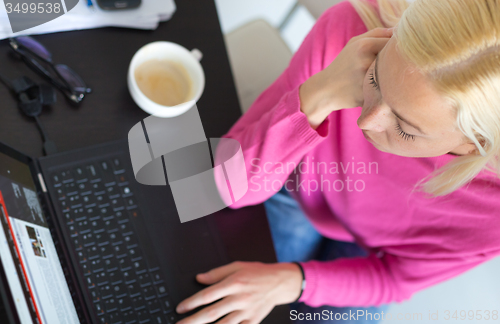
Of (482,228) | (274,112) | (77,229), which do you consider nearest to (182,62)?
(274,112)

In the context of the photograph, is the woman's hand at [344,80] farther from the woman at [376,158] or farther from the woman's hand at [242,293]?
the woman's hand at [242,293]

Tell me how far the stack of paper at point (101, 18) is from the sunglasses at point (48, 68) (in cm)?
2

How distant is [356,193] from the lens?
26.0 inches

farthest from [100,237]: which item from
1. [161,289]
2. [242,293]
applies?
[242,293]

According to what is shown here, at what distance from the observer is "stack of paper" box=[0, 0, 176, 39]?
0.56m

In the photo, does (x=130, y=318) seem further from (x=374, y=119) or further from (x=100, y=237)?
(x=374, y=119)

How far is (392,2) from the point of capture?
0.54 m

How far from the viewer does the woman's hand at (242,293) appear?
0.53 m

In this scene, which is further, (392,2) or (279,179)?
(279,179)

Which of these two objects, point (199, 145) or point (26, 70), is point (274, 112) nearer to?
point (199, 145)

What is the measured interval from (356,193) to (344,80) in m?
0.25

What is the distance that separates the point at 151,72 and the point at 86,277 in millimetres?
330

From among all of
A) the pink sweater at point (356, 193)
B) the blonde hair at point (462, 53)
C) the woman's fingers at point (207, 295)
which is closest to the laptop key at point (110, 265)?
the woman's fingers at point (207, 295)

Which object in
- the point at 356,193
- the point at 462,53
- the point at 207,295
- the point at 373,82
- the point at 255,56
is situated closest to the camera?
the point at 462,53
